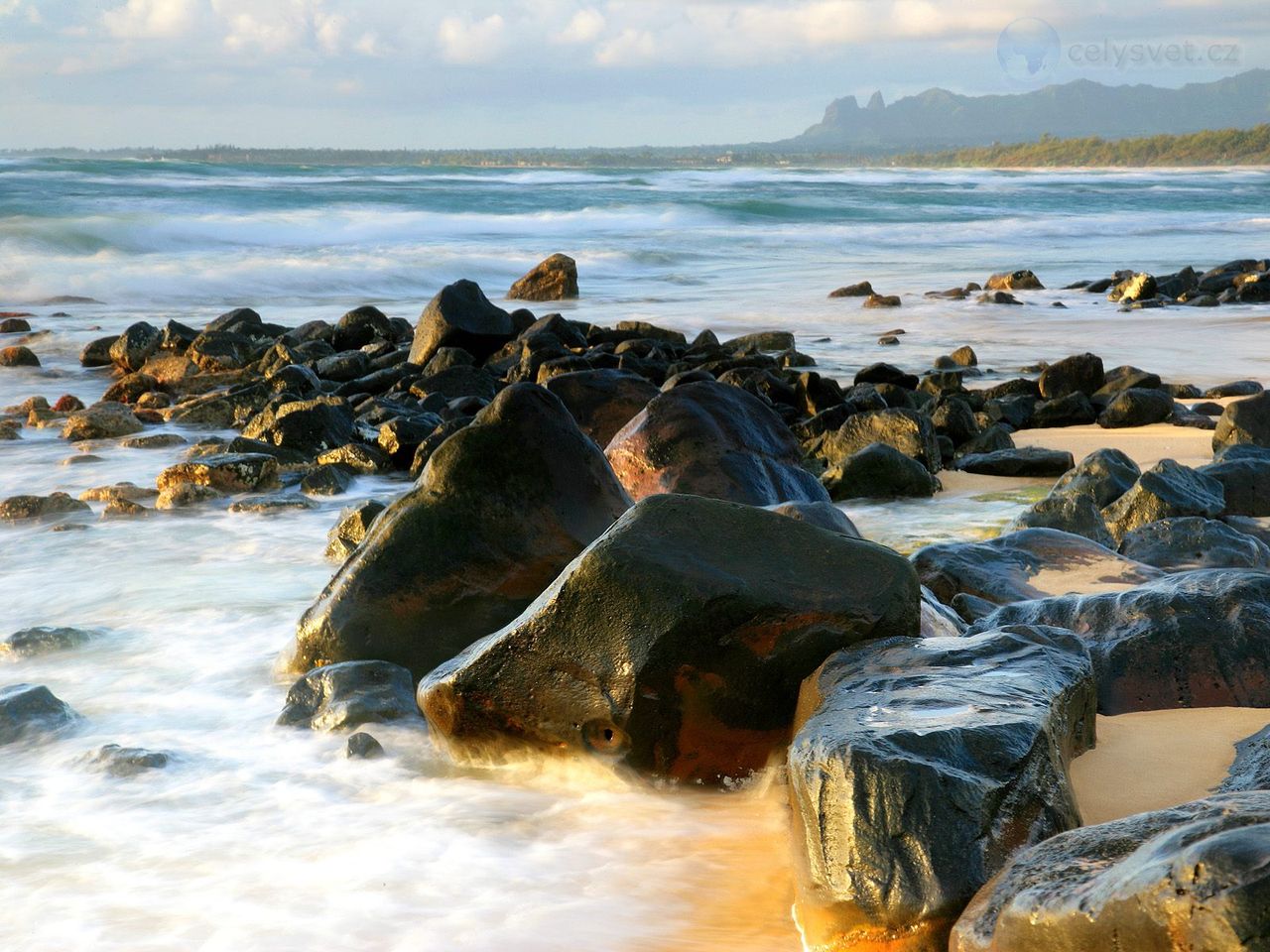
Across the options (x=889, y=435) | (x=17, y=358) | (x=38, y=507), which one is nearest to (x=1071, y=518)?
(x=889, y=435)

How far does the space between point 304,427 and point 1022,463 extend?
357cm

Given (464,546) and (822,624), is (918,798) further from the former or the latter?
(464,546)

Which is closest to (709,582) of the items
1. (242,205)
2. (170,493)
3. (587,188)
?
(170,493)

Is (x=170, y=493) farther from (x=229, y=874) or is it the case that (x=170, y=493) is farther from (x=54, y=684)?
(x=229, y=874)

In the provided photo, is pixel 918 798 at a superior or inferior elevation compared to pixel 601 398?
superior

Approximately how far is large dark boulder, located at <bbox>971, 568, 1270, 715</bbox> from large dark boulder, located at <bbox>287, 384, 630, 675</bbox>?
1366 millimetres

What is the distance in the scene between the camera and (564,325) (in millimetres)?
9625

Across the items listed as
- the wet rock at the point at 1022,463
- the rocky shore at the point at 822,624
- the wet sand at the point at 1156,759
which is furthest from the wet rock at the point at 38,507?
the wet sand at the point at 1156,759

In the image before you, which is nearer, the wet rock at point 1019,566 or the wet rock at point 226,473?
the wet rock at point 1019,566

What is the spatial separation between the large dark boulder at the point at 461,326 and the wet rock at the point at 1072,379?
3.84 m

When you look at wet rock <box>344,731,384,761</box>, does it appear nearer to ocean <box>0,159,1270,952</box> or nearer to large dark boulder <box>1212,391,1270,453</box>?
ocean <box>0,159,1270,952</box>

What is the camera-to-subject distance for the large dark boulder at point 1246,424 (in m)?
6.02

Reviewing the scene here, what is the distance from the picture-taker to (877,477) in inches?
225

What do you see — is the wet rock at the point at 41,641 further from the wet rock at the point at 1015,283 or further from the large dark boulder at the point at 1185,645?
the wet rock at the point at 1015,283
